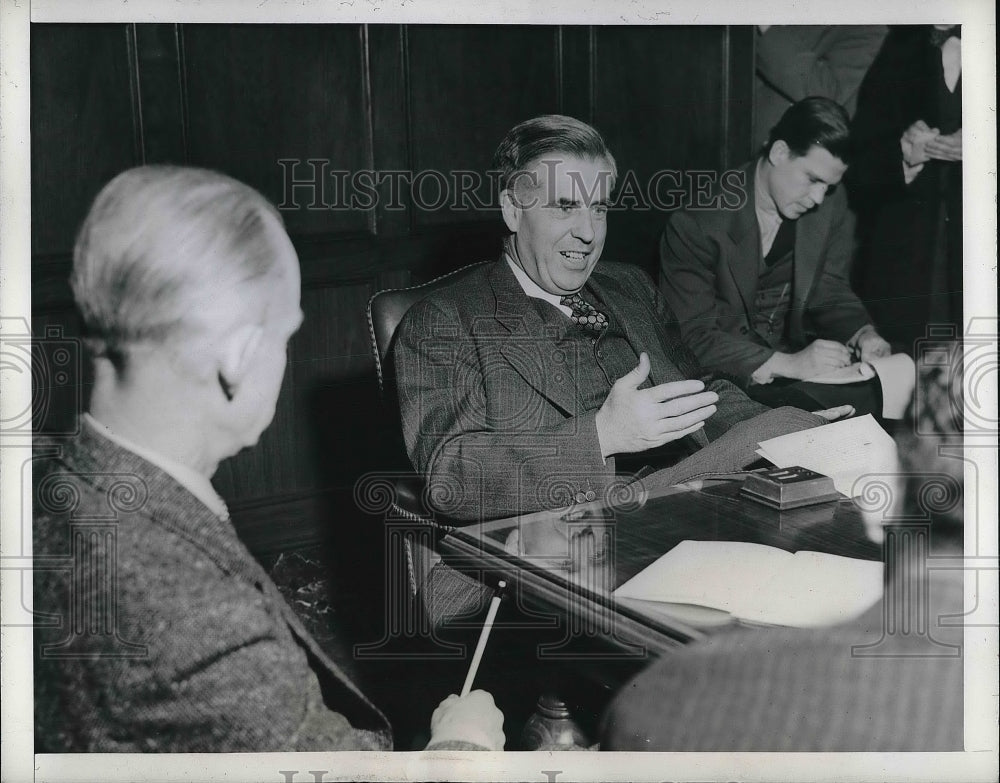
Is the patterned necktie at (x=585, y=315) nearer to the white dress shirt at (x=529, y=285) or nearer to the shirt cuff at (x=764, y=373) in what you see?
the white dress shirt at (x=529, y=285)

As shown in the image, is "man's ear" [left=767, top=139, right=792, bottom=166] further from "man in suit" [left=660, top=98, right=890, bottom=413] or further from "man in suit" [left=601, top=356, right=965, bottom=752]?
"man in suit" [left=601, top=356, right=965, bottom=752]

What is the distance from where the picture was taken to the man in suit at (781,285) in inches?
101

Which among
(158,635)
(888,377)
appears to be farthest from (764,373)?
(158,635)

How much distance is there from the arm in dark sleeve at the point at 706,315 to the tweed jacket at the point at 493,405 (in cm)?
32

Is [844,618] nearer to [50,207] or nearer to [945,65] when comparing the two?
[945,65]

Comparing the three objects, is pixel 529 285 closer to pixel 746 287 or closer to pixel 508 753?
pixel 746 287

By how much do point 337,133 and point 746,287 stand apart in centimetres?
111

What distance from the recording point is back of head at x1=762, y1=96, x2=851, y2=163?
2.54m

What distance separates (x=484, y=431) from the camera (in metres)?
2.44

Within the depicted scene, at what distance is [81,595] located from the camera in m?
2.40

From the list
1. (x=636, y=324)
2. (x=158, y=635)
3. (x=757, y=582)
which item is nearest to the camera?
(x=757, y=582)

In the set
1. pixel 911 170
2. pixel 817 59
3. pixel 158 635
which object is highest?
pixel 817 59

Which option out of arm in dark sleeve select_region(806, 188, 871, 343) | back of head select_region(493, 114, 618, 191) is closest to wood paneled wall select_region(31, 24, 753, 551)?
back of head select_region(493, 114, 618, 191)

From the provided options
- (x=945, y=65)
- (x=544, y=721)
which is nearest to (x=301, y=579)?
(x=544, y=721)
